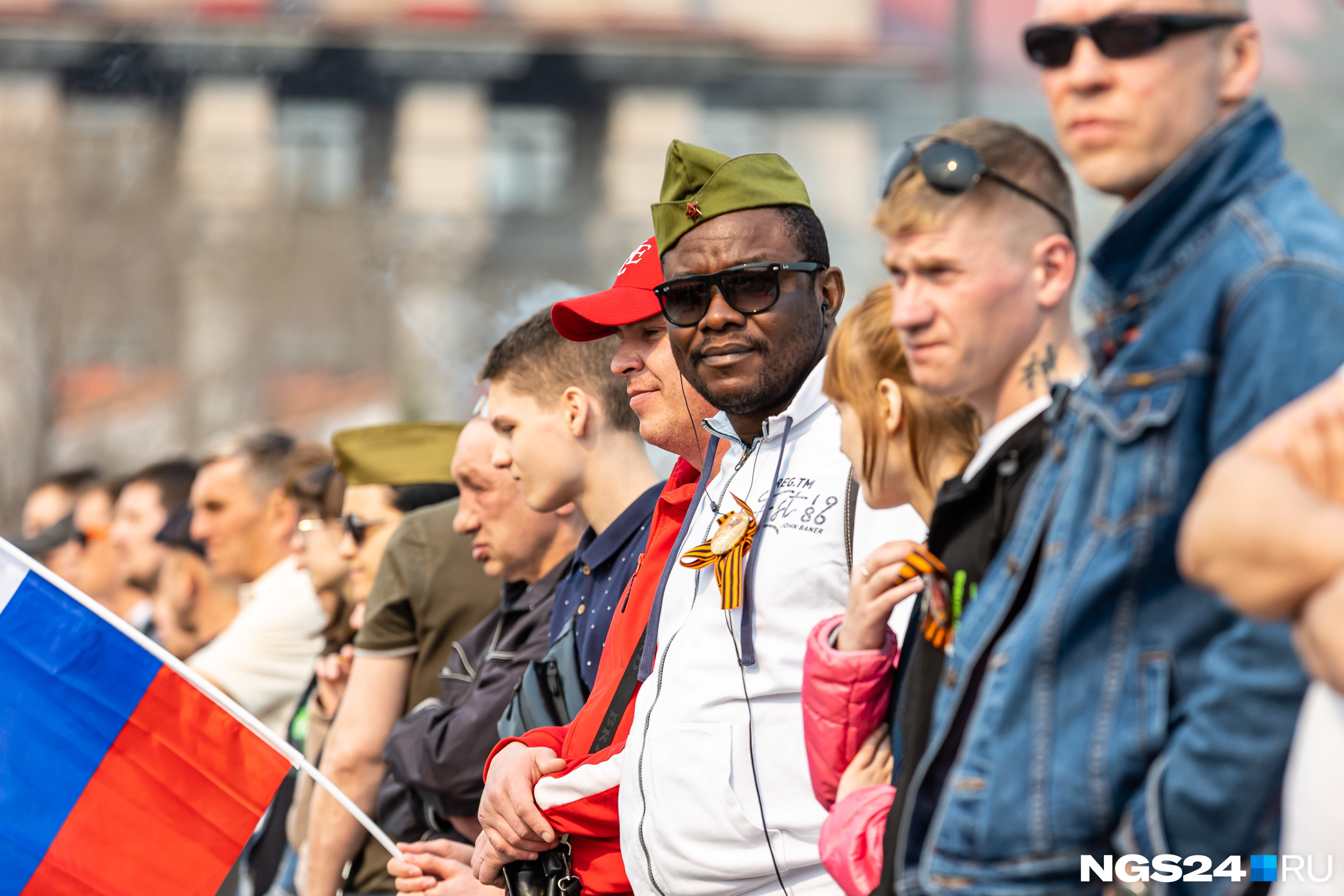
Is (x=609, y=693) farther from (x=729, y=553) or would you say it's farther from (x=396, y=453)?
(x=396, y=453)

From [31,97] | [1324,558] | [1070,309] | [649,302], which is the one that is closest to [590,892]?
[649,302]

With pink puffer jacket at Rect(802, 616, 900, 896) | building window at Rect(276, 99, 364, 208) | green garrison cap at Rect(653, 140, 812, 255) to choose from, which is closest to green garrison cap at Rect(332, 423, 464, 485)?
green garrison cap at Rect(653, 140, 812, 255)

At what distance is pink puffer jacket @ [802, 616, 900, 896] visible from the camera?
8.09 feet

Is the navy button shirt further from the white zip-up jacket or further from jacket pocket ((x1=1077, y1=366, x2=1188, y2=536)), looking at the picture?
jacket pocket ((x1=1077, y1=366, x2=1188, y2=536))

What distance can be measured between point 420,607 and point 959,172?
3222 mm

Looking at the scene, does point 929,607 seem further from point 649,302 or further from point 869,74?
point 869,74

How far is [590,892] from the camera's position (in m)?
3.45

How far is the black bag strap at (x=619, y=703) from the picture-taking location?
11.4ft

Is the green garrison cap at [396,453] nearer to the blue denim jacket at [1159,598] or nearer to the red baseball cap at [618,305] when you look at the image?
the red baseball cap at [618,305]

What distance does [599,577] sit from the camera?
4047 mm

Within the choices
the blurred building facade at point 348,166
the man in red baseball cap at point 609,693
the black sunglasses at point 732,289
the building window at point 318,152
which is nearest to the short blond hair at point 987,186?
the black sunglasses at point 732,289

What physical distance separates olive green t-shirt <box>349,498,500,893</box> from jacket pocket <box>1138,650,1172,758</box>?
3398 mm

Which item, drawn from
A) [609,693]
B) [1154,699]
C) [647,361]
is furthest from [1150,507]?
[647,361]

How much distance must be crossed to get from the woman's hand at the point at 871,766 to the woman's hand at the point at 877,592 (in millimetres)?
155
